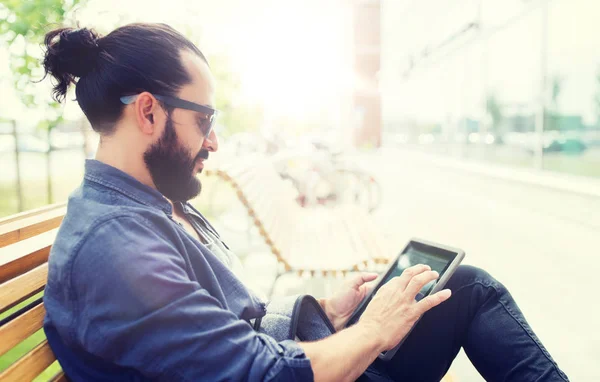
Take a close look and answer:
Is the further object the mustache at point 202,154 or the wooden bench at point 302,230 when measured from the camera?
the wooden bench at point 302,230

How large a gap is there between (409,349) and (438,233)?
4.91m

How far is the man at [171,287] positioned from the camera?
1.09 metres

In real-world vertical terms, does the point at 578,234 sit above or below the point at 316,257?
below

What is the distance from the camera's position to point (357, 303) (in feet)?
6.23

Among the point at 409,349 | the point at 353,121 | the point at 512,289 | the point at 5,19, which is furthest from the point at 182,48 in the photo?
the point at 353,121

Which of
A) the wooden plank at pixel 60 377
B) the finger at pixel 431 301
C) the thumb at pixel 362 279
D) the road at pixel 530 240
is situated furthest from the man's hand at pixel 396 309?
the road at pixel 530 240

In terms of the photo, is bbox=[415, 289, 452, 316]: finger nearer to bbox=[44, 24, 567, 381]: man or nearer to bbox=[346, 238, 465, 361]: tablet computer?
bbox=[44, 24, 567, 381]: man

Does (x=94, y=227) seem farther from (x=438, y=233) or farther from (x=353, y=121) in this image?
(x=353, y=121)

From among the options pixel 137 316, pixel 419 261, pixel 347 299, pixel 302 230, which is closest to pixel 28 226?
pixel 137 316

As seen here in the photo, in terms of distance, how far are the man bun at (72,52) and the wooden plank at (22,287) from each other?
1.89ft

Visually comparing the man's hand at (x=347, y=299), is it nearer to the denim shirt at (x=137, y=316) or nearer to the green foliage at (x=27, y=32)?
the denim shirt at (x=137, y=316)

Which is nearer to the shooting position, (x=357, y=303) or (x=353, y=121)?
(x=357, y=303)

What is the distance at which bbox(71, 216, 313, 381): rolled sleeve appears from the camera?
108 centimetres

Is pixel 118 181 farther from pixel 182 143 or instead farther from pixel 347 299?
pixel 347 299
